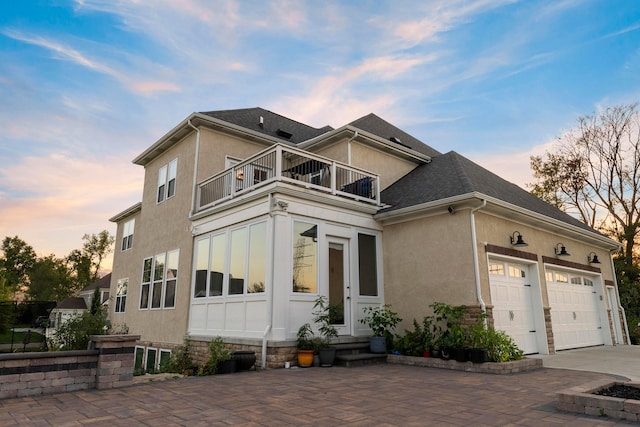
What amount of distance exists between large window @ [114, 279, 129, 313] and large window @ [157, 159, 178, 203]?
4607 mm

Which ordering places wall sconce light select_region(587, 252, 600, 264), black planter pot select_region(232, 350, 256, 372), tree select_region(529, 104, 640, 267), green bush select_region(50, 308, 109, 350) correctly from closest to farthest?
green bush select_region(50, 308, 109, 350) → black planter pot select_region(232, 350, 256, 372) → wall sconce light select_region(587, 252, 600, 264) → tree select_region(529, 104, 640, 267)

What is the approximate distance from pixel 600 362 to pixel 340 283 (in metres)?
6.25

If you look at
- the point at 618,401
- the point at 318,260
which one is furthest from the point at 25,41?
the point at 618,401

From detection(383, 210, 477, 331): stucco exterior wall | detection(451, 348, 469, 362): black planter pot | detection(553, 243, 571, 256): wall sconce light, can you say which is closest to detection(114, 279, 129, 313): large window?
detection(383, 210, 477, 331): stucco exterior wall

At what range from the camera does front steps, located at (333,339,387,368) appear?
8.03m

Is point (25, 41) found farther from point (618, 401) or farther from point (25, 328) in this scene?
point (618, 401)

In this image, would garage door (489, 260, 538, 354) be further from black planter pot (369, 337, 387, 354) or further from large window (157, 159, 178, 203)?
large window (157, 159, 178, 203)

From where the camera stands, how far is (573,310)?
11.9 metres

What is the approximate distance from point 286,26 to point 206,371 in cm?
927

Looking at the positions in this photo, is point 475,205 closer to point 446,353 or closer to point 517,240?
point 517,240

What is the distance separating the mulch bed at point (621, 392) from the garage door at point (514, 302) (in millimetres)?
A: 4211

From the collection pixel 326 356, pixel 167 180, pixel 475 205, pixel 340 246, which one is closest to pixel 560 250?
pixel 475 205

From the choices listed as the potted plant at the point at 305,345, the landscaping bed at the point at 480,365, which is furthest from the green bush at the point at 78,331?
the landscaping bed at the point at 480,365

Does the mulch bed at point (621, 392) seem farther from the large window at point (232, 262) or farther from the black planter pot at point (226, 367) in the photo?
→ the large window at point (232, 262)
